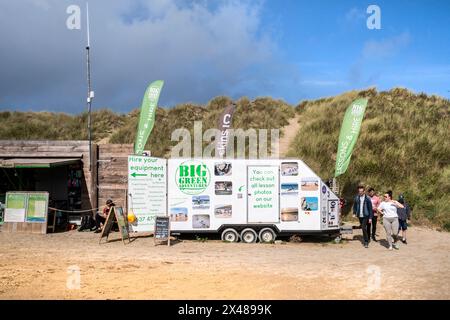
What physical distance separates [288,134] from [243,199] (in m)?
19.7

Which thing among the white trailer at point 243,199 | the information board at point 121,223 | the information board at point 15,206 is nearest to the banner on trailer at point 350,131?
the white trailer at point 243,199

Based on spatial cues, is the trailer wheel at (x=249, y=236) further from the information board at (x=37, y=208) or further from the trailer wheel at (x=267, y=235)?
the information board at (x=37, y=208)

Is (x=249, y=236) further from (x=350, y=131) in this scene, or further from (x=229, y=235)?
(x=350, y=131)

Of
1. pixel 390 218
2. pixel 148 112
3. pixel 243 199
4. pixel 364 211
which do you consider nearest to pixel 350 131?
pixel 364 211

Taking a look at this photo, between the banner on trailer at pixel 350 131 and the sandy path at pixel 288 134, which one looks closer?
the banner on trailer at pixel 350 131

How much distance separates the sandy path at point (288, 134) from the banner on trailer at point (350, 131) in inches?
362

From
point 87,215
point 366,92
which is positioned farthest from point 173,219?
point 366,92

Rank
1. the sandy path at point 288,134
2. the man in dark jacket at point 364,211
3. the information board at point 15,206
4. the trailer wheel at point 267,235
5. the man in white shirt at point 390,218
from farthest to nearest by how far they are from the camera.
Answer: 1. the sandy path at point 288,134
2. the information board at point 15,206
3. the trailer wheel at point 267,235
4. the man in dark jacket at point 364,211
5. the man in white shirt at point 390,218

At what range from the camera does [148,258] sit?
474 inches

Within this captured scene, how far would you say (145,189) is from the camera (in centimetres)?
1508

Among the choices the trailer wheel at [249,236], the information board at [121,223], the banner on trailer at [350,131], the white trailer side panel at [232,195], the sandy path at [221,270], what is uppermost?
the banner on trailer at [350,131]

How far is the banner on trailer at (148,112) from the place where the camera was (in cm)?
1838

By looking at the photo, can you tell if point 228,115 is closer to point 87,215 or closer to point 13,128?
point 87,215

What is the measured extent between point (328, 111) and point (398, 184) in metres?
14.6
